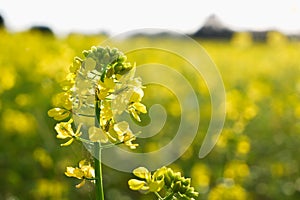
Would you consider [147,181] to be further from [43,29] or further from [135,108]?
[43,29]

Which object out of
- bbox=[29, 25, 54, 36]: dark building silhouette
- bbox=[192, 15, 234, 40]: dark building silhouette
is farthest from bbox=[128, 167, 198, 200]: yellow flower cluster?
bbox=[192, 15, 234, 40]: dark building silhouette

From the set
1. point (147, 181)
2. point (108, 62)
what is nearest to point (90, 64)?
point (108, 62)

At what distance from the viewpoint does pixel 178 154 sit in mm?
4695

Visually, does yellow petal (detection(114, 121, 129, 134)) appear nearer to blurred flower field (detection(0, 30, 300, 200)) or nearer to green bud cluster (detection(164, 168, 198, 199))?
green bud cluster (detection(164, 168, 198, 199))

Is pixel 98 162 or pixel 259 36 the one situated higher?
pixel 259 36

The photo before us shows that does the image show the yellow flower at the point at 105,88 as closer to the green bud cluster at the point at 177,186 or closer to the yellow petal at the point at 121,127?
the yellow petal at the point at 121,127

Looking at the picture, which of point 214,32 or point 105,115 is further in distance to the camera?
point 214,32

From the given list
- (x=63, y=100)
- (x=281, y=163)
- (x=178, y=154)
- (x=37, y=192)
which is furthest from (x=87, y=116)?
(x=281, y=163)

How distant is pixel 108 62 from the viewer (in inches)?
50.7

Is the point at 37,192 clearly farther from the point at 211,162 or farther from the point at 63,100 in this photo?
the point at 63,100

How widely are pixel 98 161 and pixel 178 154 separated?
353 centimetres

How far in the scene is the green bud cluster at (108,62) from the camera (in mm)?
1264

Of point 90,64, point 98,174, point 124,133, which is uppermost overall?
point 90,64

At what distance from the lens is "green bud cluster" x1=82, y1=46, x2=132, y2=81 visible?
126 cm
